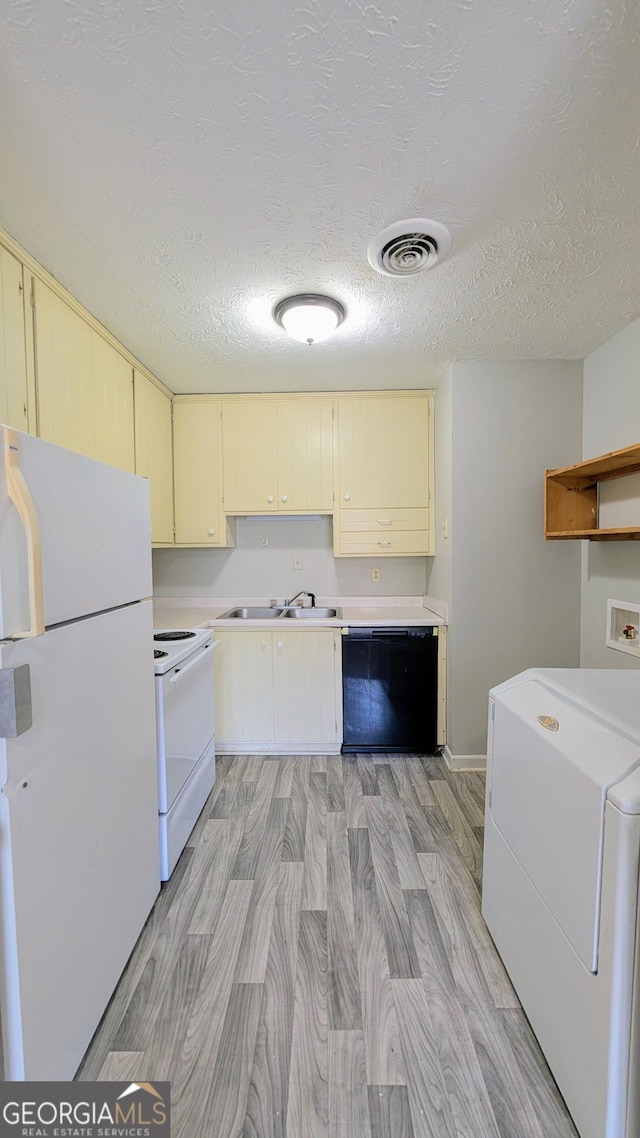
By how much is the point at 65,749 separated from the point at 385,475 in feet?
7.74

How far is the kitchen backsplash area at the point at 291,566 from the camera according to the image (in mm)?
3129

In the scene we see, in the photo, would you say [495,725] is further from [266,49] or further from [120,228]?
[120,228]

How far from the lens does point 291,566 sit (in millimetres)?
3143

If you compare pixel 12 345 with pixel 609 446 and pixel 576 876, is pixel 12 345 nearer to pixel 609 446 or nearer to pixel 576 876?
pixel 576 876

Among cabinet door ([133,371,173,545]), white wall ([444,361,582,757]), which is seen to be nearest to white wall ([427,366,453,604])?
white wall ([444,361,582,757])

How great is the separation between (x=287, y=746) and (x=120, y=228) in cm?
266

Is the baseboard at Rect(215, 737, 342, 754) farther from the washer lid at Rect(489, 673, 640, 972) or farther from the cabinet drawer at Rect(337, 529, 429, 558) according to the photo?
the washer lid at Rect(489, 673, 640, 972)

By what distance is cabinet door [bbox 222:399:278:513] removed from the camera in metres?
2.80

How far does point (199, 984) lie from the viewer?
126cm

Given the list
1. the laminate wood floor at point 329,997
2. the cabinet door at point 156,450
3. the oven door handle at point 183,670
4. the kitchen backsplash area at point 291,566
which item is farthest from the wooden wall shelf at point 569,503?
the cabinet door at point 156,450

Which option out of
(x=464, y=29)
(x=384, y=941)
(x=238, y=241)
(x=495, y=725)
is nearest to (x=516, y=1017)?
(x=384, y=941)

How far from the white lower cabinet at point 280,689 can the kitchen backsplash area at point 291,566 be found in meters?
0.61

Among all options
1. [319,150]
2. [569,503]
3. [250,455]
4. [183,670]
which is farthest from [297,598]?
[319,150]

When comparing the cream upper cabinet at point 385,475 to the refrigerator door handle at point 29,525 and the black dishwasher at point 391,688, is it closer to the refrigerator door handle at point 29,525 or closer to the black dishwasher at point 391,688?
the black dishwasher at point 391,688
